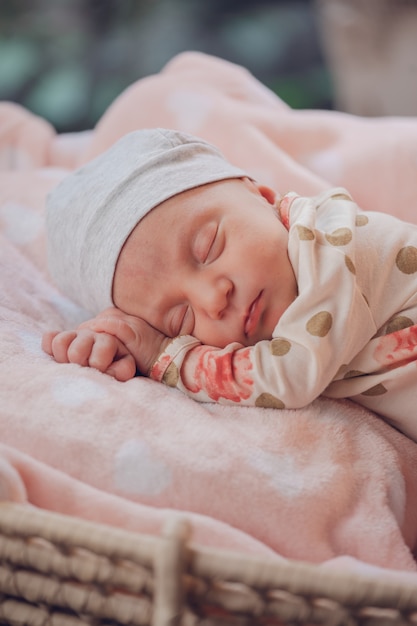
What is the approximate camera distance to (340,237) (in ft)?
3.27

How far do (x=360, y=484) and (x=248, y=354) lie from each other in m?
0.21

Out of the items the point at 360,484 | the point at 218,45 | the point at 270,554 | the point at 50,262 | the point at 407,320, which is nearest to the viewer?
the point at 270,554

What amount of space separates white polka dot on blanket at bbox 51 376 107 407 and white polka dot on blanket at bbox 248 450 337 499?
0.70ft

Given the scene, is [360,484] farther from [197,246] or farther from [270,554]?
[197,246]

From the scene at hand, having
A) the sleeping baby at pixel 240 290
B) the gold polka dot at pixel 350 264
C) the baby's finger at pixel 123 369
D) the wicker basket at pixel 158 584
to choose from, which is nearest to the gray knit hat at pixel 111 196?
the sleeping baby at pixel 240 290

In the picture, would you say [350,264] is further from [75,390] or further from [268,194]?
[75,390]

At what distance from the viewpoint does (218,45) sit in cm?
214

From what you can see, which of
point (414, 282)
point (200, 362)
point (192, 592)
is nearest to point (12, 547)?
point (192, 592)

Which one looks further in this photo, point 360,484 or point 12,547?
point 360,484

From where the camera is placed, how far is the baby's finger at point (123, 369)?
1039mm

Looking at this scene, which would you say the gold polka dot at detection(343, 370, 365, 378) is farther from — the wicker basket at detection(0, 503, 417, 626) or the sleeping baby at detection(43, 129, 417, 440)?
the wicker basket at detection(0, 503, 417, 626)

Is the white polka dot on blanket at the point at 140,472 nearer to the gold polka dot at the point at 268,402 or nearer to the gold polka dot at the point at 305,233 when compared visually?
the gold polka dot at the point at 268,402

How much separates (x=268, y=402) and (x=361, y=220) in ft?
1.00

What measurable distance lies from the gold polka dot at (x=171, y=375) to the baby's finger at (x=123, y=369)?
1.9 inches
